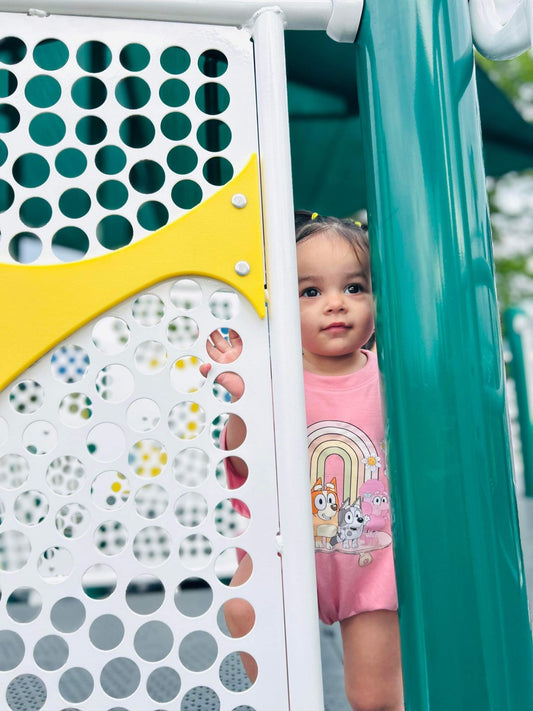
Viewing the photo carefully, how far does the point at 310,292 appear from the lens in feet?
3.43

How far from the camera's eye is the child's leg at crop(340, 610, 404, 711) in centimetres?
102

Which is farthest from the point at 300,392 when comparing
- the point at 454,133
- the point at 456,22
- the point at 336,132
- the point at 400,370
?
the point at 336,132

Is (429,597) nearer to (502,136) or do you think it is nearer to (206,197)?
(206,197)

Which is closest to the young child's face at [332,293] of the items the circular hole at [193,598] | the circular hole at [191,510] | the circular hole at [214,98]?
the circular hole at [214,98]

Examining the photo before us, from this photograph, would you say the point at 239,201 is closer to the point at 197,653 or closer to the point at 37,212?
the point at 197,653

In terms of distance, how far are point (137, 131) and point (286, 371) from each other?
145cm

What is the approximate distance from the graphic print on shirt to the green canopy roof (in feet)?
5.06

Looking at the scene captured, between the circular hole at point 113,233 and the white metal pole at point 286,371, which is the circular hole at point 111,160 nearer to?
the circular hole at point 113,233

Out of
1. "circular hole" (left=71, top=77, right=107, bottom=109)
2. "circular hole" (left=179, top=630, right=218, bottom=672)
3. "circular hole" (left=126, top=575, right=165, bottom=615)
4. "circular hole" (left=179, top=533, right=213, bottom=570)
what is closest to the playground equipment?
"circular hole" (left=71, top=77, right=107, bottom=109)

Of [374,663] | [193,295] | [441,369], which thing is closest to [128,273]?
[441,369]

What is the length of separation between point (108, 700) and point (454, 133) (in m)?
0.72

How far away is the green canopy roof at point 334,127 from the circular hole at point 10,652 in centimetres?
209

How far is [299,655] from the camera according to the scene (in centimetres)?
67

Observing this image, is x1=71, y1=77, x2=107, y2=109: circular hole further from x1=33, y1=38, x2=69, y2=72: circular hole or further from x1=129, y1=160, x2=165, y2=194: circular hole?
x1=129, y1=160, x2=165, y2=194: circular hole
